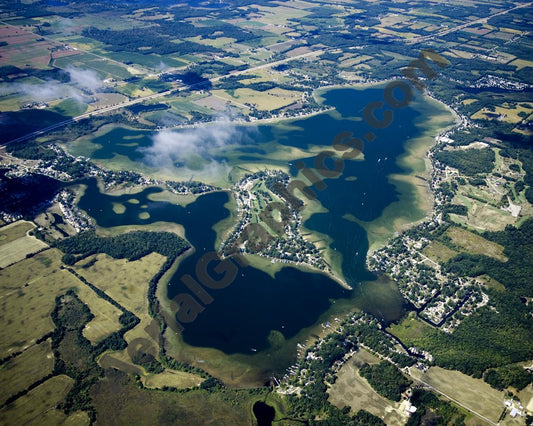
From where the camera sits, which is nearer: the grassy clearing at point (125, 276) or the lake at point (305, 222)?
the lake at point (305, 222)

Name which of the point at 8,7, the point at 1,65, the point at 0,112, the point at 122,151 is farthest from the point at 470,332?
the point at 8,7

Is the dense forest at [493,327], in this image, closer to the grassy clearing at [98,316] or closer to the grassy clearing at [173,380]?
the grassy clearing at [173,380]

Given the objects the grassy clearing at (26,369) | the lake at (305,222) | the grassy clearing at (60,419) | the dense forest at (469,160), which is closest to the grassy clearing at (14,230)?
the lake at (305,222)

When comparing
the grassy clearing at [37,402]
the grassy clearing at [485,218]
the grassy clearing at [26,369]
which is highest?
the grassy clearing at [485,218]

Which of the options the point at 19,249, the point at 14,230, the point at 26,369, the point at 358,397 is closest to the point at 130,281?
the point at 26,369

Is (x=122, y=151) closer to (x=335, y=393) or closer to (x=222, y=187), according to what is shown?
(x=222, y=187)
